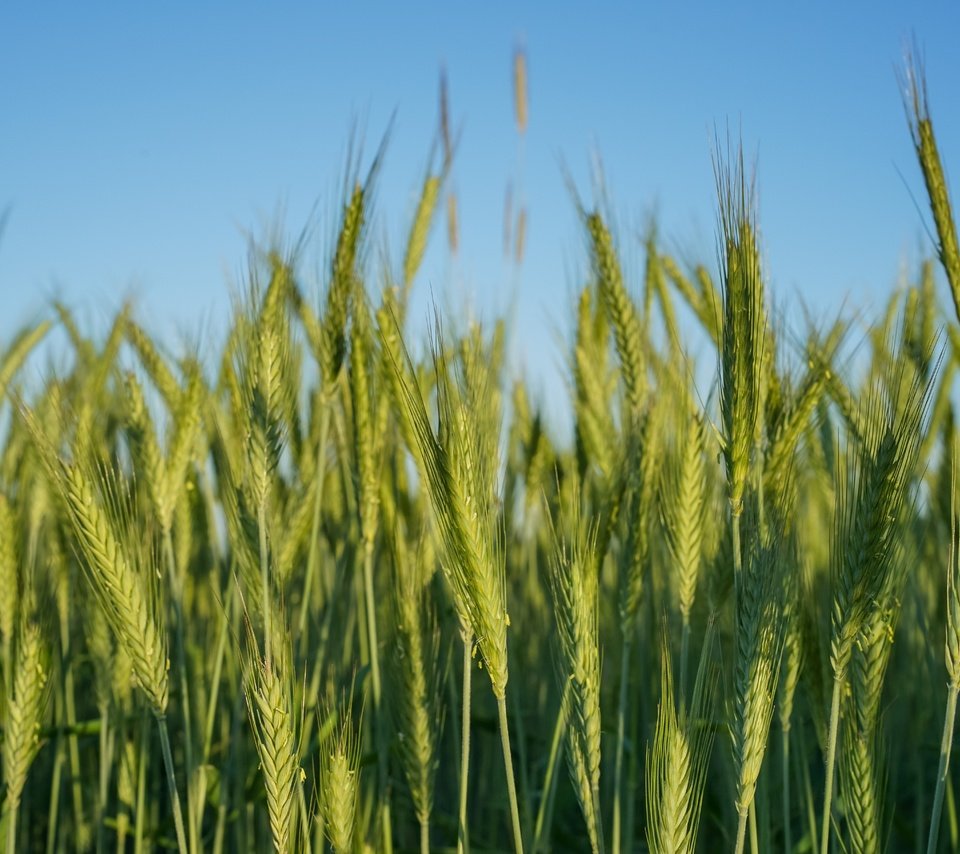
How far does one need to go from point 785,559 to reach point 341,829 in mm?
Answer: 832

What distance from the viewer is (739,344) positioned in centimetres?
160

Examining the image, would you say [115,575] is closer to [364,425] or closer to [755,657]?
[364,425]

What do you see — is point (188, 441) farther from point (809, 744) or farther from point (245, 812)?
point (809, 744)

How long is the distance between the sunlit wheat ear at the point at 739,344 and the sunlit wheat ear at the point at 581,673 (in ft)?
0.90

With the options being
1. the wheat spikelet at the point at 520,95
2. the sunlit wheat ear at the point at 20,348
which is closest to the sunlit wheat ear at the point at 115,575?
the sunlit wheat ear at the point at 20,348

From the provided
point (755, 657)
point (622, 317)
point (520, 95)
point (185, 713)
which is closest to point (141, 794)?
point (185, 713)

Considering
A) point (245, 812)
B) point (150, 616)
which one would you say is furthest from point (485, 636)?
point (245, 812)

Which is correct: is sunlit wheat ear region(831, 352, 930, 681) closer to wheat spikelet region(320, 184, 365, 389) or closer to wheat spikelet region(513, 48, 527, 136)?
wheat spikelet region(320, 184, 365, 389)

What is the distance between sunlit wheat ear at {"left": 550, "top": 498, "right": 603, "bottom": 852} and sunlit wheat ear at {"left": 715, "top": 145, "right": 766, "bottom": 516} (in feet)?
0.90

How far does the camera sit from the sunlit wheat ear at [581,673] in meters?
1.58

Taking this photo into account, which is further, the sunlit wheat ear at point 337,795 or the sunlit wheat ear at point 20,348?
the sunlit wheat ear at point 20,348

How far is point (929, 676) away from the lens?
239cm

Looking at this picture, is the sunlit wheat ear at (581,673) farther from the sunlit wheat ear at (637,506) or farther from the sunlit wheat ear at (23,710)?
the sunlit wheat ear at (23,710)

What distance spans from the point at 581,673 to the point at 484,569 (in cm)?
26
